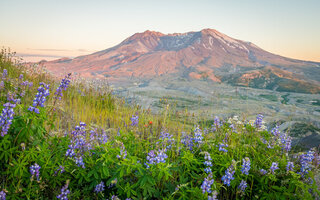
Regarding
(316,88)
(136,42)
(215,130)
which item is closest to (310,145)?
(215,130)

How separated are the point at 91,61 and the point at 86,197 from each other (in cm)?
8193

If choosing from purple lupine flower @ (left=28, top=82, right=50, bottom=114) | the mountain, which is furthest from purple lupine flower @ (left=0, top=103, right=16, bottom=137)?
the mountain

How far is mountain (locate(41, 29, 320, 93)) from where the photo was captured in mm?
56969

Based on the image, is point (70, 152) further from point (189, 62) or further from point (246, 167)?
point (189, 62)

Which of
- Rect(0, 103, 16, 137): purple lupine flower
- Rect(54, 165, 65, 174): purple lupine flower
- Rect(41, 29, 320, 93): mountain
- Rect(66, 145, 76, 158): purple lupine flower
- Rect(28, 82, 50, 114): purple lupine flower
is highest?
Rect(41, 29, 320, 93): mountain

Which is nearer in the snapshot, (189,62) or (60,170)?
(60,170)

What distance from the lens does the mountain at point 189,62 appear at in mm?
56969

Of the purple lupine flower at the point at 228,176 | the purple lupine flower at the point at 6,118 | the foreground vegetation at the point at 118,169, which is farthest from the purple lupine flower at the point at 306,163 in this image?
the purple lupine flower at the point at 6,118

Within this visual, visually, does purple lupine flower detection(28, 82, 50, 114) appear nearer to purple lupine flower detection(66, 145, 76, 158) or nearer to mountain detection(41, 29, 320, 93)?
purple lupine flower detection(66, 145, 76, 158)

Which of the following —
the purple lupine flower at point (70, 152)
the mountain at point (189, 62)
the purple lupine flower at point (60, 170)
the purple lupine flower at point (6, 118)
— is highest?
the mountain at point (189, 62)

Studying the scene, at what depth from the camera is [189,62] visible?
70875 mm

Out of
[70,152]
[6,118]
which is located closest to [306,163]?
[70,152]

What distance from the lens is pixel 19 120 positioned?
6.46 feet

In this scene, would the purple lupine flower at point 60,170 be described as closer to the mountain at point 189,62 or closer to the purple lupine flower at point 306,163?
the purple lupine flower at point 306,163
